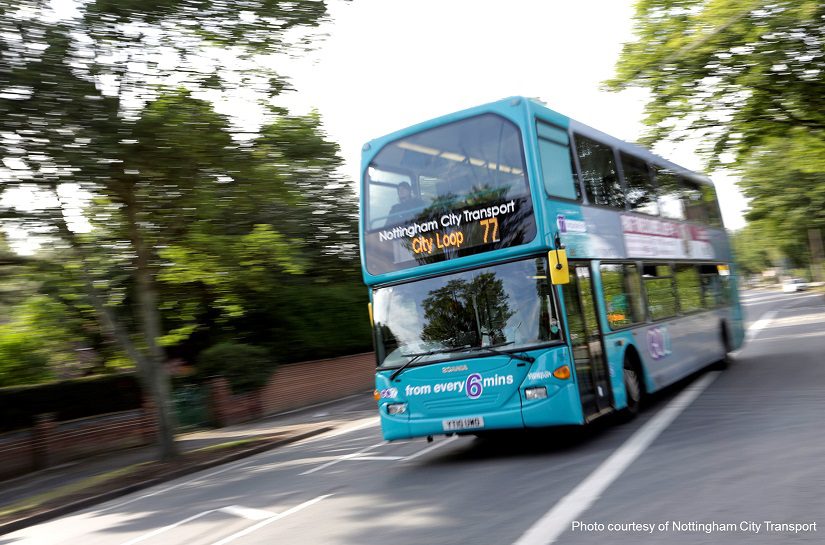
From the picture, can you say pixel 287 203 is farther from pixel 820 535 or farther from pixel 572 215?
pixel 820 535

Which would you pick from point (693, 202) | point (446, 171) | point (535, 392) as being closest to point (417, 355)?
point (535, 392)

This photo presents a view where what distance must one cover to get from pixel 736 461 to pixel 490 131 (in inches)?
177

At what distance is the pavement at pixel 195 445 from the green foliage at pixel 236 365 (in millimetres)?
1139

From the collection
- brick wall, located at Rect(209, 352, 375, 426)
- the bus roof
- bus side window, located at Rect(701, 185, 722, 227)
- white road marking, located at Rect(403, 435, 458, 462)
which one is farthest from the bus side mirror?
brick wall, located at Rect(209, 352, 375, 426)

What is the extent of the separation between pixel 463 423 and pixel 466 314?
4.13 ft

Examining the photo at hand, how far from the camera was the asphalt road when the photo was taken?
613cm

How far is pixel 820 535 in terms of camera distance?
5.25 m

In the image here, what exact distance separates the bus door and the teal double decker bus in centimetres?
3

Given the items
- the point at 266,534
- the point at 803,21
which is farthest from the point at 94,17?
the point at 803,21

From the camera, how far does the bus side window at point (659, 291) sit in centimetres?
1267

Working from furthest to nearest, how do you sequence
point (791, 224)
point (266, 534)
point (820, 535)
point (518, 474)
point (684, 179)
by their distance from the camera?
point (791, 224) → point (684, 179) → point (518, 474) → point (266, 534) → point (820, 535)

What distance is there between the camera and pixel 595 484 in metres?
7.57

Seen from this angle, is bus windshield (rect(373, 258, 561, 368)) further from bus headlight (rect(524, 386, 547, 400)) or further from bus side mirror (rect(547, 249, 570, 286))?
bus headlight (rect(524, 386, 547, 400))

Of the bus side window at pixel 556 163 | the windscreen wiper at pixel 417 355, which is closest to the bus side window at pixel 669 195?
the bus side window at pixel 556 163
